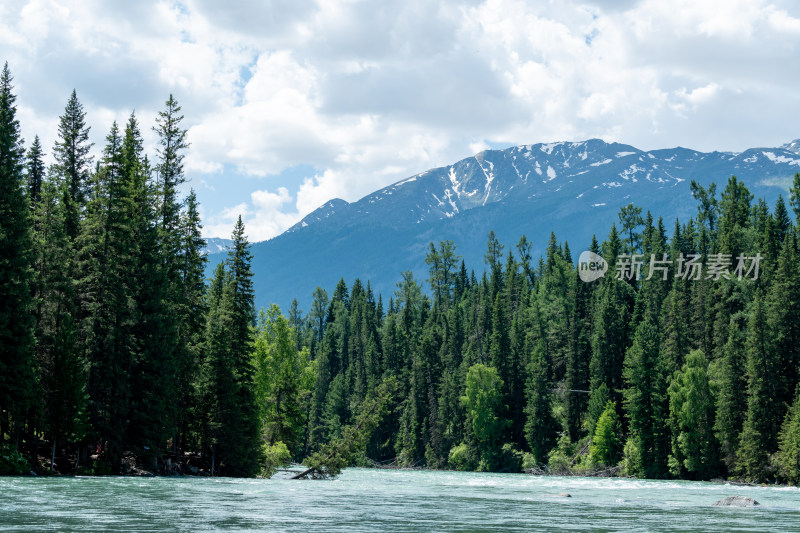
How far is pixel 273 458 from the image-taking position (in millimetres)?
67125

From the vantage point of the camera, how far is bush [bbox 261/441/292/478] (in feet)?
208

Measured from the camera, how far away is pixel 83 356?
5050cm

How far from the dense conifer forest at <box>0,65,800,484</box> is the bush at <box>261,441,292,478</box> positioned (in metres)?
0.28

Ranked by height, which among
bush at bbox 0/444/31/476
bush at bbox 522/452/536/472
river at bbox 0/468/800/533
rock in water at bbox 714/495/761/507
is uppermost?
bush at bbox 0/444/31/476

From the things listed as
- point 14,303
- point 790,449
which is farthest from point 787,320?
point 14,303

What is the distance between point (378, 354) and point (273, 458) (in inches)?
3028

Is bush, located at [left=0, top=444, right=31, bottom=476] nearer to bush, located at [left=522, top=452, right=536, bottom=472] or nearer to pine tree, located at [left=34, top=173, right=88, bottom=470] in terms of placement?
pine tree, located at [left=34, top=173, right=88, bottom=470]

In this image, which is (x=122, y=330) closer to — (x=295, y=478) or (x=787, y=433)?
(x=295, y=478)

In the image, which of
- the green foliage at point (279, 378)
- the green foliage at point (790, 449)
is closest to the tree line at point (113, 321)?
the green foliage at point (279, 378)

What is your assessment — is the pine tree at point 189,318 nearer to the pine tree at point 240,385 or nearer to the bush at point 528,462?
the pine tree at point 240,385

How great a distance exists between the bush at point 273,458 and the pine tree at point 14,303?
825 inches

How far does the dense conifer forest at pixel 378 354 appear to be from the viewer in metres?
49.2

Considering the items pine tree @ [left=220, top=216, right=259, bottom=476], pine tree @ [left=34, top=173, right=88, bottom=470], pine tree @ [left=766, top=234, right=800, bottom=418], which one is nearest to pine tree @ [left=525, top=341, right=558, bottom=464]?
pine tree @ [left=766, top=234, right=800, bottom=418]

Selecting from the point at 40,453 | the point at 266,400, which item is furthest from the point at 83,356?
the point at 266,400
